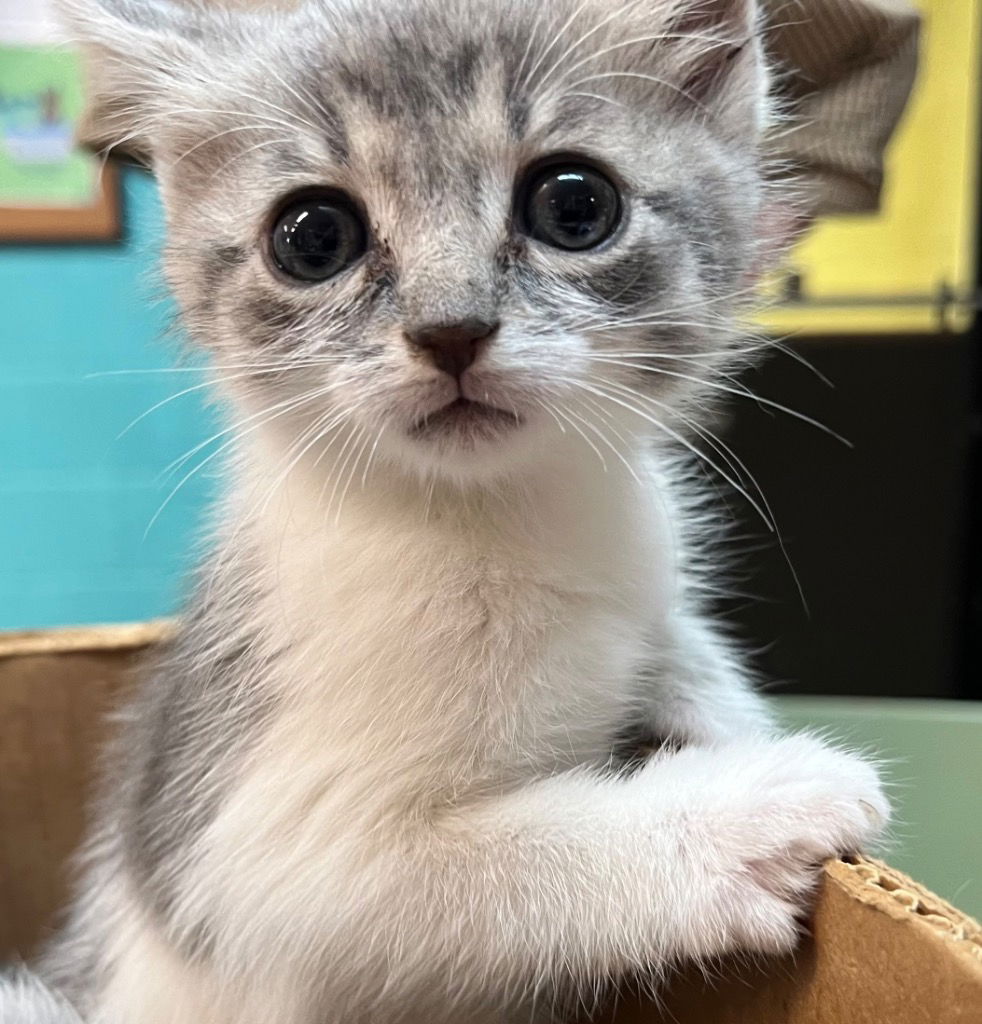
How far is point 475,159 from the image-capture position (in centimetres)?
84

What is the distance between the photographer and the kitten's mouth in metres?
0.83

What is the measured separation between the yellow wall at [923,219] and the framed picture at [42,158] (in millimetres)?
1715

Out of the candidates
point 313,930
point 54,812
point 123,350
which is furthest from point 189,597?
point 123,350

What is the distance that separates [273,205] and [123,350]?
1827 mm

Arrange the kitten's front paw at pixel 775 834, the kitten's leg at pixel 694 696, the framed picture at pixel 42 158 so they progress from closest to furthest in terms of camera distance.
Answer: the kitten's front paw at pixel 775 834, the kitten's leg at pixel 694 696, the framed picture at pixel 42 158

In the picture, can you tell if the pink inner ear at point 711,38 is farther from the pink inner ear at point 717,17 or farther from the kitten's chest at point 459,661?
the kitten's chest at point 459,661

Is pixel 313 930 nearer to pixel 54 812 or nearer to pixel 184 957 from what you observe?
pixel 184 957

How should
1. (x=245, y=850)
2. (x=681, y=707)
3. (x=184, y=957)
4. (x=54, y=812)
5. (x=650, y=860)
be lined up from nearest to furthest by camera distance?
(x=650, y=860), (x=245, y=850), (x=184, y=957), (x=681, y=707), (x=54, y=812)

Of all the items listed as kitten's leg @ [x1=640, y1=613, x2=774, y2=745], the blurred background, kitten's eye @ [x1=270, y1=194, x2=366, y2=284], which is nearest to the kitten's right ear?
kitten's eye @ [x1=270, y1=194, x2=366, y2=284]

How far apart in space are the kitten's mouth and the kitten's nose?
4cm

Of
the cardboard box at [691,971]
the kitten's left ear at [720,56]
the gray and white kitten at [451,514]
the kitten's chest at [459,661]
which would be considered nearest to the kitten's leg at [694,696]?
the gray and white kitten at [451,514]

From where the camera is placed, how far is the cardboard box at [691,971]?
0.58 meters

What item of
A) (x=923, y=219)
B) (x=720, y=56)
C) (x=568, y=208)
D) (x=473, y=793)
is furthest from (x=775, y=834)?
(x=923, y=219)

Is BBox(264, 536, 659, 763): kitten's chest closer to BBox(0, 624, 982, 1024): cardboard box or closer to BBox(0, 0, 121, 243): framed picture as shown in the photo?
BBox(0, 624, 982, 1024): cardboard box
